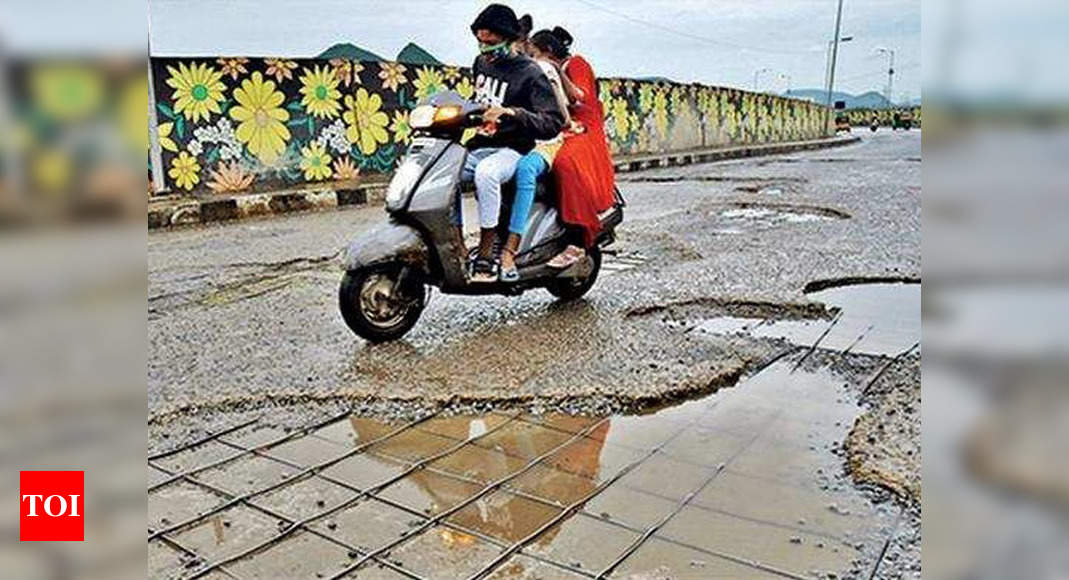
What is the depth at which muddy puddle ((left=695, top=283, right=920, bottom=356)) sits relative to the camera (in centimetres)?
397

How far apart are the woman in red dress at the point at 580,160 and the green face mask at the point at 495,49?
0.47 metres

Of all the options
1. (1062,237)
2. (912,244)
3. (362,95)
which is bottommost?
(912,244)

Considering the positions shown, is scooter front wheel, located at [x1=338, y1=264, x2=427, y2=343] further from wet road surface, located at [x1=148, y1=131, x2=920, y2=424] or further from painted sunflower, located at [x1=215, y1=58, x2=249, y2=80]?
painted sunflower, located at [x1=215, y1=58, x2=249, y2=80]

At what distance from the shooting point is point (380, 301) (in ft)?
13.4

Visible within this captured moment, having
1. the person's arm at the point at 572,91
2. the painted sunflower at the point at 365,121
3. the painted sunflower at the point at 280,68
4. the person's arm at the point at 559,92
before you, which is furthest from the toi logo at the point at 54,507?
the painted sunflower at the point at 365,121

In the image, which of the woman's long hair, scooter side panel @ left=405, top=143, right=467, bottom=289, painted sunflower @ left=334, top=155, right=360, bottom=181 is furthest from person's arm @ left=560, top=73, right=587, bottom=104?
painted sunflower @ left=334, top=155, right=360, bottom=181

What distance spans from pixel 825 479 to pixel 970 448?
6.50ft

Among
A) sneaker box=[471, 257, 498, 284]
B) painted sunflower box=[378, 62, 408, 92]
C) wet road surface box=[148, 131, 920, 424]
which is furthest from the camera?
painted sunflower box=[378, 62, 408, 92]

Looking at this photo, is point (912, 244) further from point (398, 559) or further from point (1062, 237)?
point (1062, 237)

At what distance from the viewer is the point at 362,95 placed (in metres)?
12.5

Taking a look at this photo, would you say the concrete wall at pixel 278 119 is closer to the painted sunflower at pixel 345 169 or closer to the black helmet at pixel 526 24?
the painted sunflower at pixel 345 169

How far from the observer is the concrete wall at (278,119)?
10445 mm

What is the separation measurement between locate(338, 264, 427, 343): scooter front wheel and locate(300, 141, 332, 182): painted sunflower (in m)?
8.39

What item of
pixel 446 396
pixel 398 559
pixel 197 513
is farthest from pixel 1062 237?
pixel 446 396
